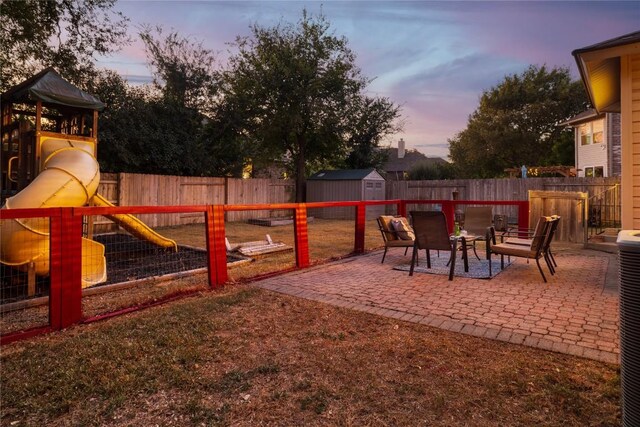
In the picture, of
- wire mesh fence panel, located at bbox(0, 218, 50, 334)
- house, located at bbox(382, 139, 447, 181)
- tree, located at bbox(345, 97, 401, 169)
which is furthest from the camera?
house, located at bbox(382, 139, 447, 181)

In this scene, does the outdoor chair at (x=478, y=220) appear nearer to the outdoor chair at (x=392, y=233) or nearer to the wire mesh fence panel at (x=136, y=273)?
the outdoor chair at (x=392, y=233)

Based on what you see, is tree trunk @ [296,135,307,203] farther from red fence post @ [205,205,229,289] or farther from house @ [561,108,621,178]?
red fence post @ [205,205,229,289]

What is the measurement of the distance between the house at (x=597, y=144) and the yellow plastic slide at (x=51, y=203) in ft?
76.5

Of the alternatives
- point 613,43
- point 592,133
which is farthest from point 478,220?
point 592,133

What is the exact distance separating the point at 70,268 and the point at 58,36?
1446 cm

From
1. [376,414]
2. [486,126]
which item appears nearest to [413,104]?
[486,126]

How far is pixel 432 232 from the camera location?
6.01m

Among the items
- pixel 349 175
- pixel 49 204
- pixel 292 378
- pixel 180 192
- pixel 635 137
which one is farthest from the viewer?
pixel 349 175

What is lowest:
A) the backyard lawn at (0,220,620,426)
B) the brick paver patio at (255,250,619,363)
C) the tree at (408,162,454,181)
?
the backyard lawn at (0,220,620,426)

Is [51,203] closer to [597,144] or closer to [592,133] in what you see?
[597,144]

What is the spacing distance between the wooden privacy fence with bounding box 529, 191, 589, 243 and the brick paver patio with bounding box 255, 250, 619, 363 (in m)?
2.90

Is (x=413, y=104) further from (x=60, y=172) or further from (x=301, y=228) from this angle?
(x=60, y=172)

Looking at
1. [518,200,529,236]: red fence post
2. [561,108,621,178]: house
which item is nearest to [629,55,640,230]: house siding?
[518,200,529,236]: red fence post

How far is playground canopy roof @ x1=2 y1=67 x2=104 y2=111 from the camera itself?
766 centimetres
